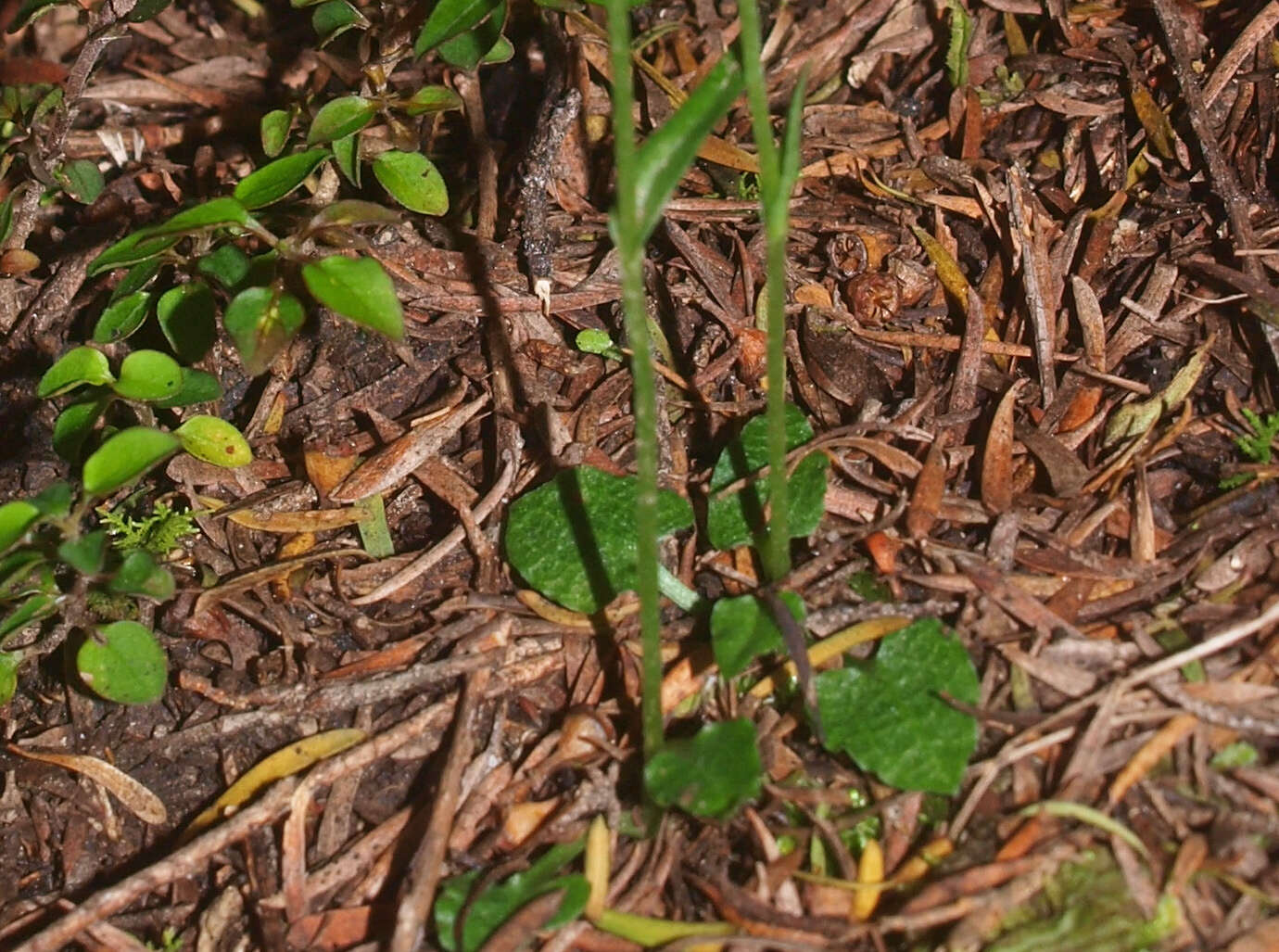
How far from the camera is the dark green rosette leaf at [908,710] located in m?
1.38

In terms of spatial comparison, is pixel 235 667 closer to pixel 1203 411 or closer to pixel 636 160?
pixel 636 160

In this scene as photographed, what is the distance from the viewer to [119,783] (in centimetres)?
159

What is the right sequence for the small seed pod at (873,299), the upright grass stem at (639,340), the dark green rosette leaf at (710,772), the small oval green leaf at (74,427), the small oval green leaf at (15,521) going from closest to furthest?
the upright grass stem at (639,340) < the dark green rosette leaf at (710,772) < the small oval green leaf at (15,521) < the small oval green leaf at (74,427) < the small seed pod at (873,299)

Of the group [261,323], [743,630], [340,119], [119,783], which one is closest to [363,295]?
[261,323]

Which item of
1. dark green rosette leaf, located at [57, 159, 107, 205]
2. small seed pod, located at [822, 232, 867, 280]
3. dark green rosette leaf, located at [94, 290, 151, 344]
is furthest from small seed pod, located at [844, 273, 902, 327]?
dark green rosette leaf, located at [57, 159, 107, 205]

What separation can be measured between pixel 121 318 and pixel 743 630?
3.32 feet

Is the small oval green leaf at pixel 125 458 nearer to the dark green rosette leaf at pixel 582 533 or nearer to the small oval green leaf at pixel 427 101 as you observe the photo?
the dark green rosette leaf at pixel 582 533

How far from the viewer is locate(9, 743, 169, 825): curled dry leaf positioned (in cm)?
157

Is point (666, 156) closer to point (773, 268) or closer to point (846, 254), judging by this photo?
point (773, 268)

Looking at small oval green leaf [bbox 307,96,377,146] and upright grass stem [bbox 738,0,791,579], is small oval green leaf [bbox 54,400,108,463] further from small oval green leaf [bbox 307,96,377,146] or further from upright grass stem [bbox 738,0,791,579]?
upright grass stem [bbox 738,0,791,579]

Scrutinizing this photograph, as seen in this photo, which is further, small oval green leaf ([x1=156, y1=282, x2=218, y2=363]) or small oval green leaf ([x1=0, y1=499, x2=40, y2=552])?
small oval green leaf ([x1=156, y1=282, x2=218, y2=363])

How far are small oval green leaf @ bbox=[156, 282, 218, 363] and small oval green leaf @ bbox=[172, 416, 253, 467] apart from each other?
0.32 feet

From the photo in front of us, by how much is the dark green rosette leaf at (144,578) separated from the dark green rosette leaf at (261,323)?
259mm

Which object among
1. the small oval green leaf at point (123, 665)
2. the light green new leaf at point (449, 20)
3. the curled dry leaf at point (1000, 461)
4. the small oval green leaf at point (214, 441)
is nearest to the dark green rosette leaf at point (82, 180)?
the small oval green leaf at point (214, 441)
